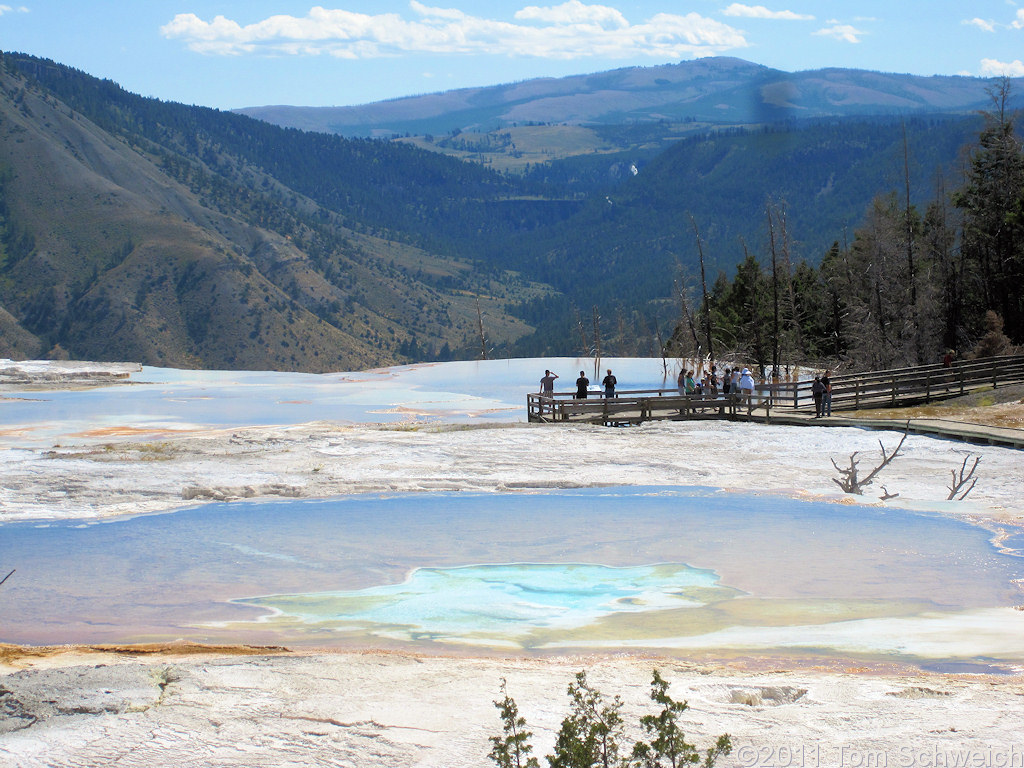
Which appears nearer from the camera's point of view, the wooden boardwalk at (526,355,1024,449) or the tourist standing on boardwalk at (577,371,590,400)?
the wooden boardwalk at (526,355,1024,449)

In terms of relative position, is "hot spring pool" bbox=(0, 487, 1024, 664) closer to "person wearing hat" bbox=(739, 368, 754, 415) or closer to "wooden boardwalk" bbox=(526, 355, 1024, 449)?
"wooden boardwalk" bbox=(526, 355, 1024, 449)

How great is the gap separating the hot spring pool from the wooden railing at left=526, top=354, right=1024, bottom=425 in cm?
885

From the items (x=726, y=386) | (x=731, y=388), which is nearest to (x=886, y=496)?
(x=726, y=386)

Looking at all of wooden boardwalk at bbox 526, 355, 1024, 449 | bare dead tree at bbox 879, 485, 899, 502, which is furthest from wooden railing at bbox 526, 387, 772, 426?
bare dead tree at bbox 879, 485, 899, 502

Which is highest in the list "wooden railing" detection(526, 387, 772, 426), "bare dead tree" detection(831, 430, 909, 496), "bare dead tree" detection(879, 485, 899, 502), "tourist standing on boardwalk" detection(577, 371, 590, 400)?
"tourist standing on boardwalk" detection(577, 371, 590, 400)

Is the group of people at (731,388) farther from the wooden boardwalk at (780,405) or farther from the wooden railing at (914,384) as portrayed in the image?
the wooden railing at (914,384)

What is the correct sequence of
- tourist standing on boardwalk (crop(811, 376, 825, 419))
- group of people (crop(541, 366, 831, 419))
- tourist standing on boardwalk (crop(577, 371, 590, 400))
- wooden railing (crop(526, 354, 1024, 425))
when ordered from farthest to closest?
tourist standing on boardwalk (crop(577, 371, 590, 400))
wooden railing (crop(526, 354, 1024, 425))
group of people (crop(541, 366, 831, 419))
tourist standing on boardwalk (crop(811, 376, 825, 419))

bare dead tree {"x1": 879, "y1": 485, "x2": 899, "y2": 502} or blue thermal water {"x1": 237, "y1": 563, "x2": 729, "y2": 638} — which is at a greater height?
bare dead tree {"x1": 879, "y1": 485, "x2": 899, "y2": 502}

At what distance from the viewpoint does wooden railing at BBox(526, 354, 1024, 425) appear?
2786 cm

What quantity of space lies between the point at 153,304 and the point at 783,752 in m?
137

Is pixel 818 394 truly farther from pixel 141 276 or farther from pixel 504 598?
pixel 141 276

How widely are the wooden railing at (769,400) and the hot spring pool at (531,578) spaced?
8.85 metres

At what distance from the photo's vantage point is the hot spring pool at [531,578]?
11.4 m

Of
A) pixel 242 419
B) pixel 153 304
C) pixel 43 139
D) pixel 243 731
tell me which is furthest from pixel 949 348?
pixel 43 139
